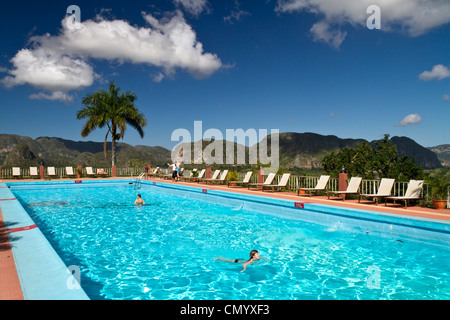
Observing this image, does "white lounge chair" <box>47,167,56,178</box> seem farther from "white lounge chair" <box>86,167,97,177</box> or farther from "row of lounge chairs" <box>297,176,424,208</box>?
"row of lounge chairs" <box>297,176,424,208</box>

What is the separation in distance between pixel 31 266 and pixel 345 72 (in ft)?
102

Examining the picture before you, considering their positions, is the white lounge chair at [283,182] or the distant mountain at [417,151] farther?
the distant mountain at [417,151]

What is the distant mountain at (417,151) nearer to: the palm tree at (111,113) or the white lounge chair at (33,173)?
the palm tree at (111,113)

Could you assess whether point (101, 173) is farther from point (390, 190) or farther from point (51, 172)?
point (390, 190)

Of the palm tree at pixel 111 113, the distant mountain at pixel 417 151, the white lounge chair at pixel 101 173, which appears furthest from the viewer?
the distant mountain at pixel 417 151

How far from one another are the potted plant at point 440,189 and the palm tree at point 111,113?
21.3 meters

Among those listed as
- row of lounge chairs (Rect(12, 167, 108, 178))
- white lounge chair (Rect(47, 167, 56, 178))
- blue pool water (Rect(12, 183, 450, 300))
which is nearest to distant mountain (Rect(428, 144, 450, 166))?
row of lounge chairs (Rect(12, 167, 108, 178))

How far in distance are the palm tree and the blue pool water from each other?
51.8 ft

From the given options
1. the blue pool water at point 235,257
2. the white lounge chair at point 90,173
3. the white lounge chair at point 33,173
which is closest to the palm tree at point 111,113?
the white lounge chair at point 90,173

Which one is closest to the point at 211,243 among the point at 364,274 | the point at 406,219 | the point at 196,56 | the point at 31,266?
the point at 364,274

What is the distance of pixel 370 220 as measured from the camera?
7863 mm

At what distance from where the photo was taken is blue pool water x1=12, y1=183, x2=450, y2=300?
4.05 m

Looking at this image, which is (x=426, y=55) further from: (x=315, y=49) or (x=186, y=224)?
(x=186, y=224)

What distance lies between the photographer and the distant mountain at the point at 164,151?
2375 inches
